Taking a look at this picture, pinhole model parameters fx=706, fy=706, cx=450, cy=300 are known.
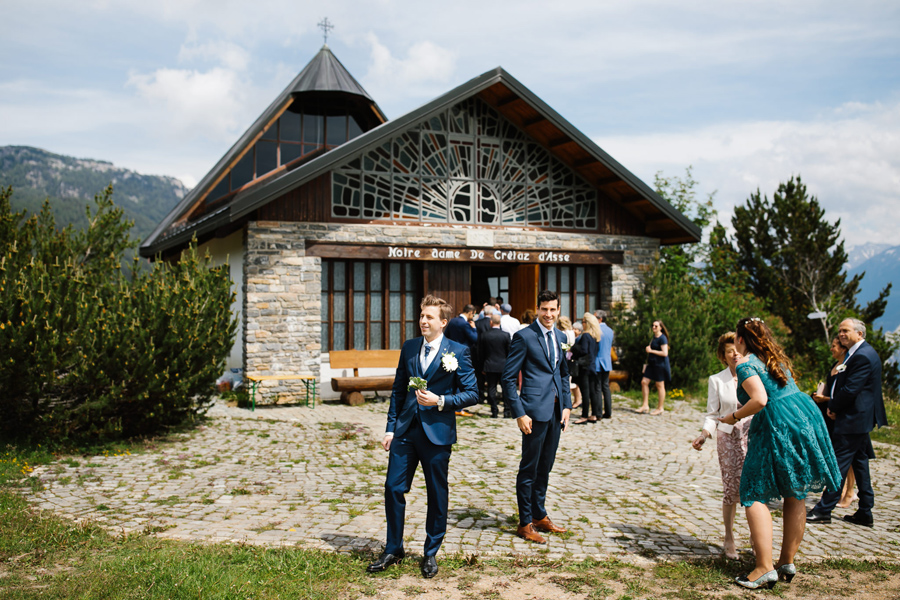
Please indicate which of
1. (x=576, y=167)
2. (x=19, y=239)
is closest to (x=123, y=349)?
(x=19, y=239)

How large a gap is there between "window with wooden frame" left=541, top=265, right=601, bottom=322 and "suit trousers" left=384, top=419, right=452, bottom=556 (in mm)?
10351

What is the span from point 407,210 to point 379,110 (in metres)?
6.66

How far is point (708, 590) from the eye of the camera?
4.36 metres

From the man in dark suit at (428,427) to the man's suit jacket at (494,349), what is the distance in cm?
592

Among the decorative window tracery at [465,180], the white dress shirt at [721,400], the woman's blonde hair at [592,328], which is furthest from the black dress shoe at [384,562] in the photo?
the decorative window tracery at [465,180]

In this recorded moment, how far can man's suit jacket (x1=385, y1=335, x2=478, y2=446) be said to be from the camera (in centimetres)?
458

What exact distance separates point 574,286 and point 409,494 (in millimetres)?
9162

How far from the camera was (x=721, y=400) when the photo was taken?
199 inches

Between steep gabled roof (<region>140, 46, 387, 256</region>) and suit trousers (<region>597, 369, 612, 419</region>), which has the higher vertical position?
steep gabled roof (<region>140, 46, 387, 256</region>)

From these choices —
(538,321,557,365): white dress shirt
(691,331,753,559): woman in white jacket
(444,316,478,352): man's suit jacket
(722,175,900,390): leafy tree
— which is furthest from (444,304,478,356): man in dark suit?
(722,175,900,390): leafy tree

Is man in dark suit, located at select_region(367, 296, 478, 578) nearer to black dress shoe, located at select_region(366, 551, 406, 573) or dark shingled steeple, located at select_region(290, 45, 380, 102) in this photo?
black dress shoe, located at select_region(366, 551, 406, 573)

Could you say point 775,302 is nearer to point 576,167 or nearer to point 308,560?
point 576,167

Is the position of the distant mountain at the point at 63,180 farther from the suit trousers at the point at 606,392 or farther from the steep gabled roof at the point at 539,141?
the suit trousers at the point at 606,392

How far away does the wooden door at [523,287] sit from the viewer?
14.1 meters
